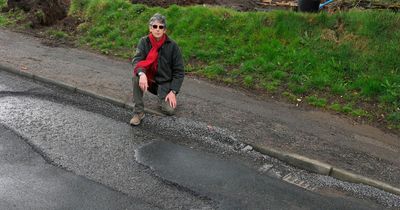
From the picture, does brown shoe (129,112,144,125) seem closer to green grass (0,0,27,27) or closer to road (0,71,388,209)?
road (0,71,388,209)

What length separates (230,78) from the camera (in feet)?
32.3

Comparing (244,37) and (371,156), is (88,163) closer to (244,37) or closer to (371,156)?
(371,156)

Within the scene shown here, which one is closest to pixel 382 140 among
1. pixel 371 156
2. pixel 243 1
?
pixel 371 156

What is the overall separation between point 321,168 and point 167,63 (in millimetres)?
2943

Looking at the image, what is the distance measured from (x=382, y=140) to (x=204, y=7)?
671 centimetres

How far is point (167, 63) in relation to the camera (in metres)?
7.33

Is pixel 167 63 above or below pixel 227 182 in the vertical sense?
above

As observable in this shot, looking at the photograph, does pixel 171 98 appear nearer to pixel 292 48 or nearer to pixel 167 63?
pixel 167 63

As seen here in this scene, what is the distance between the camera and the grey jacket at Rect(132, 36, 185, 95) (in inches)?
284

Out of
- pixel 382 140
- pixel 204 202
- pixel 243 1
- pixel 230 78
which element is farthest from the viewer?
pixel 243 1

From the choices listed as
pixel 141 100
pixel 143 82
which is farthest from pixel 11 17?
pixel 143 82

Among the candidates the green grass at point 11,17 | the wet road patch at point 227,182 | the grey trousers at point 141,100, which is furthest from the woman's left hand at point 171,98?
the green grass at point 11,17

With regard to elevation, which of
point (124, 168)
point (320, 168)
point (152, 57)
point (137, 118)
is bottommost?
point (320, 168)

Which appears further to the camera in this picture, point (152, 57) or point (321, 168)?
point (152, 57)
